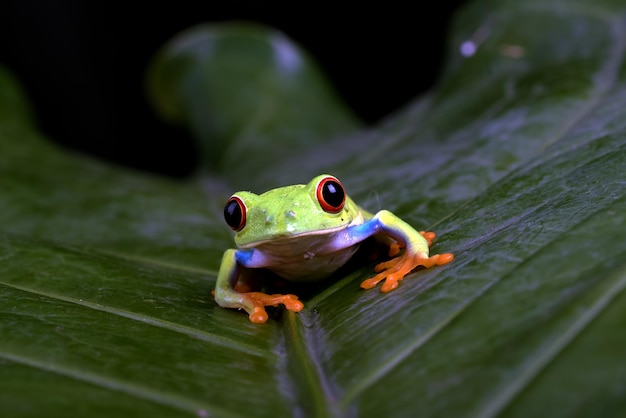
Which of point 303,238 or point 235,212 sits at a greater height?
point 235,212

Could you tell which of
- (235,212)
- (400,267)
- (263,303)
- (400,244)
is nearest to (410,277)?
(400,267)

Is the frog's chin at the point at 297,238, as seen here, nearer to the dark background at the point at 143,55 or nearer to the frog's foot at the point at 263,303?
the frog's foot at the point at 263,303

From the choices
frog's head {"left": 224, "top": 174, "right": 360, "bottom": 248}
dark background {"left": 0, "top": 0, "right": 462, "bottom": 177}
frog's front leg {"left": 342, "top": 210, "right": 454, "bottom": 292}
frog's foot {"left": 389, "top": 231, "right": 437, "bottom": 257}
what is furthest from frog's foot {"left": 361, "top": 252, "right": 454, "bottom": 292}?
dark background {"left": 0, "top": 0, "right": 462, "bottom": 177}

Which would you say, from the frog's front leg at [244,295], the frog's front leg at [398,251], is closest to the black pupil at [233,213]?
the frog's front leg at [244,295]

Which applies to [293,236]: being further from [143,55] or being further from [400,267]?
[143,55]

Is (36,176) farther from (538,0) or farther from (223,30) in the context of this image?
(538,0)

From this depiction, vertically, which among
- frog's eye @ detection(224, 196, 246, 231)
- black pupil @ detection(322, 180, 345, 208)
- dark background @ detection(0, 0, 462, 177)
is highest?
dark background @ detection(0, 0, 462, 177)

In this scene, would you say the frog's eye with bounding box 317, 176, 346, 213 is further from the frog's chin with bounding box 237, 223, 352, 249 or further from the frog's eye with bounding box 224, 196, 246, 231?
the frog's eye with bounding box 224, 196, 246, 231
